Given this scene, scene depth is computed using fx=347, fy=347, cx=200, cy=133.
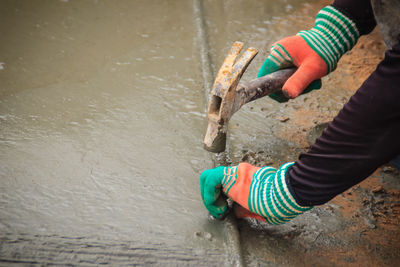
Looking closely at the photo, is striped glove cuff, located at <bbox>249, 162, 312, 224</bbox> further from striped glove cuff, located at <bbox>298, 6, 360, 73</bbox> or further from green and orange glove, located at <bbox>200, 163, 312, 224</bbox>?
striped glove cuff, located at <bbox>298, 6, 360, 73</bbox>

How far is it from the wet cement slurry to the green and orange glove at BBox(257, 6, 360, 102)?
422mm

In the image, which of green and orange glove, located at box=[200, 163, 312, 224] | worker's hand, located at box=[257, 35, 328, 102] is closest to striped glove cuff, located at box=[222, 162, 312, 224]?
green and orange glove, located at box=[200, 163, 312, 224]

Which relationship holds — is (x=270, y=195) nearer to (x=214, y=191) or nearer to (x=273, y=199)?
(x=273, y=199)

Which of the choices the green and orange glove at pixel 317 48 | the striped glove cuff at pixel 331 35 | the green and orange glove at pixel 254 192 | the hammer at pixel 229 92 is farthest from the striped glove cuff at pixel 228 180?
the striped glove cuff at pixel 331 35

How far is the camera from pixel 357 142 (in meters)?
1.04

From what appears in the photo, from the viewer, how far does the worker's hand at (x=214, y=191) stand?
1267 mm

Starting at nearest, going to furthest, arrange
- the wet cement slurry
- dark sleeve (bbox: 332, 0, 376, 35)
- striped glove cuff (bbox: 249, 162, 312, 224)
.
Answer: striped glove cuff (bbox: 249, 162, 312, 224) → the wet cement slurry → dark sleeve (bbox: 332, 0, 376, 35)

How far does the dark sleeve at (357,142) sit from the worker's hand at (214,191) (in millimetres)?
254

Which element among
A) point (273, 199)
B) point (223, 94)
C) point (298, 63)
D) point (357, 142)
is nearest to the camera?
point (357, 142)

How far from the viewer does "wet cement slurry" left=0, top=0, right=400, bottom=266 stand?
1.29 meters

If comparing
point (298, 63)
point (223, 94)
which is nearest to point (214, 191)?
point (223, 94)

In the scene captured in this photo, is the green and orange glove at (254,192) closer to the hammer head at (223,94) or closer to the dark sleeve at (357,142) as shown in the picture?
Answer: the dark sleeve at (357,142)

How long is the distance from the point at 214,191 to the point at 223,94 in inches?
14.5

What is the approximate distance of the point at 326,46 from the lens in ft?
5.09
